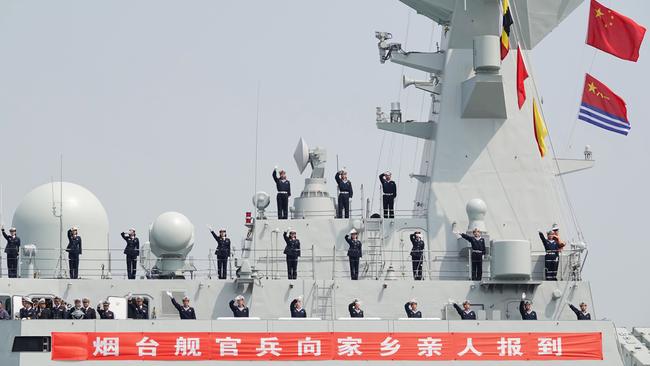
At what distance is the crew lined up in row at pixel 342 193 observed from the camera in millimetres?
31109

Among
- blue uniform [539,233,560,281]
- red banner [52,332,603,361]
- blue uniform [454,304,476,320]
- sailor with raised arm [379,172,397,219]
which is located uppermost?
sailor with raised arm [379,172,397,219]

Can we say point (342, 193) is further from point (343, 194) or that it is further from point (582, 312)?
point (582, 312)

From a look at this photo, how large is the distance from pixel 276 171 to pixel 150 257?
11.9ft

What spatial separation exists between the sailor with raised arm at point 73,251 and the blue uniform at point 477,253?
8502 mm

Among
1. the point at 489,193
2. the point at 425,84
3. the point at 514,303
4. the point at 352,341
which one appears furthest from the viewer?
the point at 425,84

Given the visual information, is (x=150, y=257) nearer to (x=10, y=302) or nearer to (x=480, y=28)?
(x=10, y=302)

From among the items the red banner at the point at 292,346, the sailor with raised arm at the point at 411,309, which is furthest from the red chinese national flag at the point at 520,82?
the red banner at the point at 292,346

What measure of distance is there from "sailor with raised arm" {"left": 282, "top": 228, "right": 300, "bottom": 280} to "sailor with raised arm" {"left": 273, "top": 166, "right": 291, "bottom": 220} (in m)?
2.50

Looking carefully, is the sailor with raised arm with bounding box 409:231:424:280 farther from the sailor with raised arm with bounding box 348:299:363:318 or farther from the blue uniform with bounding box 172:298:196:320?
the blue uniform with bounding box 172:298:196:320

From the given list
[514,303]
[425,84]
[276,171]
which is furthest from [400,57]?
[514,303]

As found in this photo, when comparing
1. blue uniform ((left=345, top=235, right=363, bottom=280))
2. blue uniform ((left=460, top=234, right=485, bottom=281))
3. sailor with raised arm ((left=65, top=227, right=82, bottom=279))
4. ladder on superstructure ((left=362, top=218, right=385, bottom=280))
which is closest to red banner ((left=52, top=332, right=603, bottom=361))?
blue uniform ((left=460, top=234, right=485, bottom=281))

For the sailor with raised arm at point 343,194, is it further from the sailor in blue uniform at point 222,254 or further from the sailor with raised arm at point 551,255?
the sailor with raised arm at point 551,255

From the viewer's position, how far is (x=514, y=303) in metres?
28.8

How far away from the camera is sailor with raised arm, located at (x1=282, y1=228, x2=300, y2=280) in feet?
95.2
